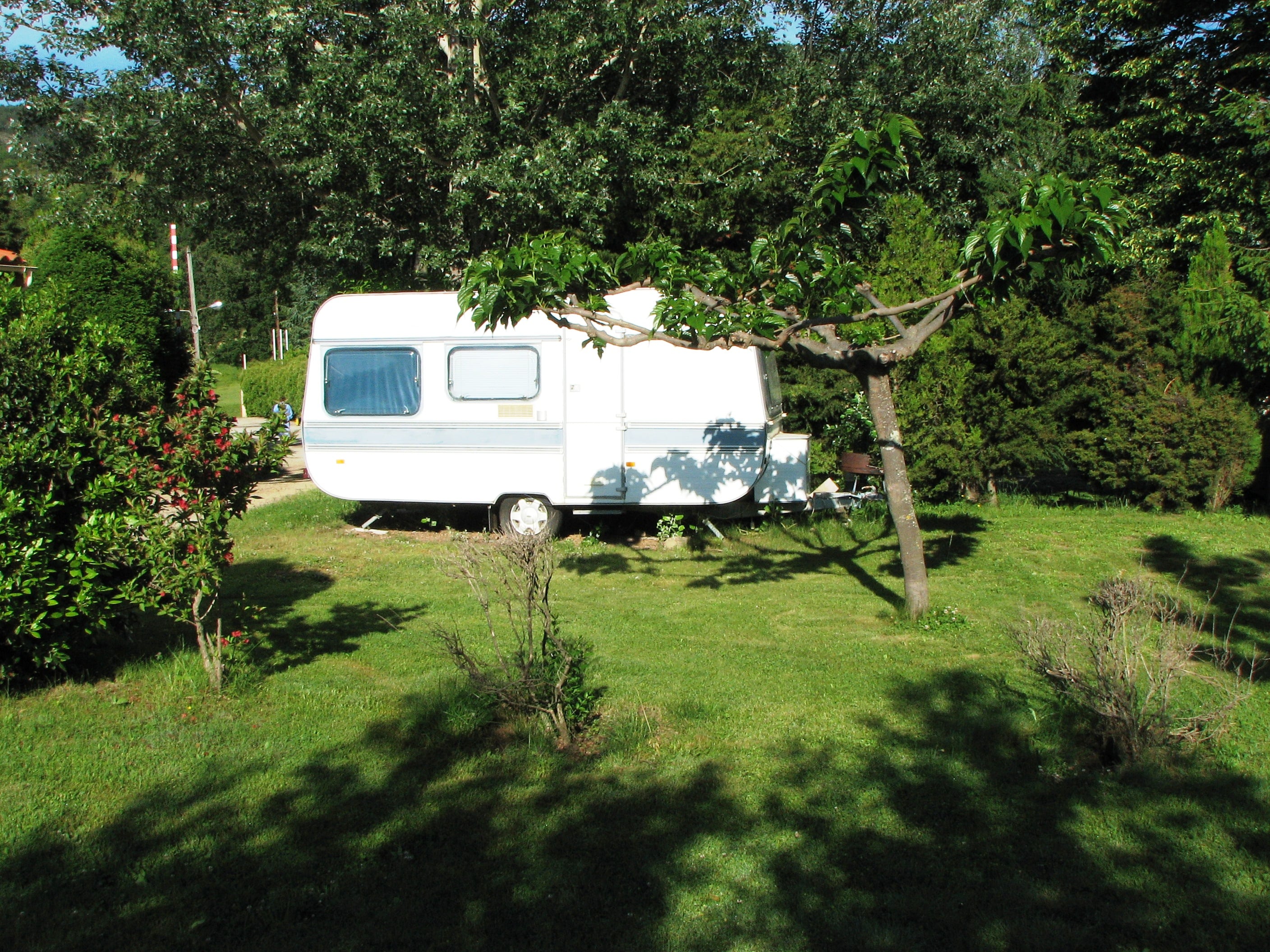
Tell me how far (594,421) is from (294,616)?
4.04 meters

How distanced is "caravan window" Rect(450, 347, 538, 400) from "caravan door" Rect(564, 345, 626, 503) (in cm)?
41

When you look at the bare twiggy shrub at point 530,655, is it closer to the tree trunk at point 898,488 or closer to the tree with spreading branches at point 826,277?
the tree with spreading branches at point 826,277

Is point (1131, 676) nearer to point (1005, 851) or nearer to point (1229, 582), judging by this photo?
point (1005, 851)

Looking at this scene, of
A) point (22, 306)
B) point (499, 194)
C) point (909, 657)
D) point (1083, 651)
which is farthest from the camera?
point (499, 194)

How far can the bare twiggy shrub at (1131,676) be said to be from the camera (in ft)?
14.6

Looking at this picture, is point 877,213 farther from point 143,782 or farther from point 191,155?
point 143,782

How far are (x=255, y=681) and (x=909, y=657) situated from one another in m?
3.92

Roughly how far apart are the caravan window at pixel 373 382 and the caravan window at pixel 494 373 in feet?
1.54

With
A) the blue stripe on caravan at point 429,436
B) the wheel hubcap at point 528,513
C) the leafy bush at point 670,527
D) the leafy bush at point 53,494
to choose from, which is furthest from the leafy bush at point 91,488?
the leafy bush at point 670,527

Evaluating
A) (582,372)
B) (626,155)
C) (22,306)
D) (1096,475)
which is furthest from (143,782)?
(626,155)

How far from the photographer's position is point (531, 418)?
1062 cm

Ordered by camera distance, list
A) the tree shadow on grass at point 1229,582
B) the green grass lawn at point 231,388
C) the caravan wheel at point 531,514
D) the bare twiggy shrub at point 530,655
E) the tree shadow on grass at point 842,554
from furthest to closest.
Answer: the green grass lawn at point 231,388 < the caravan wheel at point 531,514 < the tree shadow on grass at point 842,554 < the tree shadow on grass at point 1229,582 < the bare twiggy shrub at point 530,655

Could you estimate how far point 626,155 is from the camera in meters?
14.1

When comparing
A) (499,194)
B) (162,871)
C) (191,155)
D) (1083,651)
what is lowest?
(162,871)
